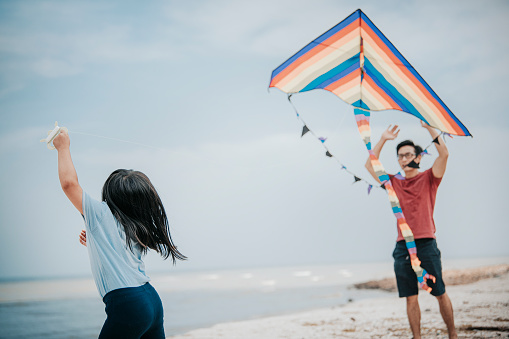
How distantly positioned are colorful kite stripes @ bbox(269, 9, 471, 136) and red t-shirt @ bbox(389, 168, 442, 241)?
38 cm

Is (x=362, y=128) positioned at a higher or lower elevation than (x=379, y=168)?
higher

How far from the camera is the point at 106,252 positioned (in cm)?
159

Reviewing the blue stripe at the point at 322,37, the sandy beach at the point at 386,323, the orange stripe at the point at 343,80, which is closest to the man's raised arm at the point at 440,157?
the orange stripe at the point at 343,80

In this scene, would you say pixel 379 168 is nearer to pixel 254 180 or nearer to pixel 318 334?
pixel 254 180

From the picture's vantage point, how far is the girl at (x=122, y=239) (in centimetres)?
154

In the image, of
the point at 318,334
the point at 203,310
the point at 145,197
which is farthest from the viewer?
the point at 203,310

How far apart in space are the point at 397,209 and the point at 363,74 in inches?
39.3

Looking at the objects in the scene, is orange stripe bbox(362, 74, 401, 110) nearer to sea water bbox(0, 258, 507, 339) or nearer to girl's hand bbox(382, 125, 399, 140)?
girl's hand bbox(382, 125, 399, 140)

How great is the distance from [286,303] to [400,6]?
5037 millimetres

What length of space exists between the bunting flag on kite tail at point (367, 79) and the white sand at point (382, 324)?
0.98 metres

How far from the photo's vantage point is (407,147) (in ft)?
11.0

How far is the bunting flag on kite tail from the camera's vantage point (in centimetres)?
314

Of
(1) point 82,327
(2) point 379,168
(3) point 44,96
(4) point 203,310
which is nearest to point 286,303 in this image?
(4) point 203,310

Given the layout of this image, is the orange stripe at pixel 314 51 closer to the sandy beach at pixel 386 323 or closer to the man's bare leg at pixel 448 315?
the man's bare leg at pixel 448 315
